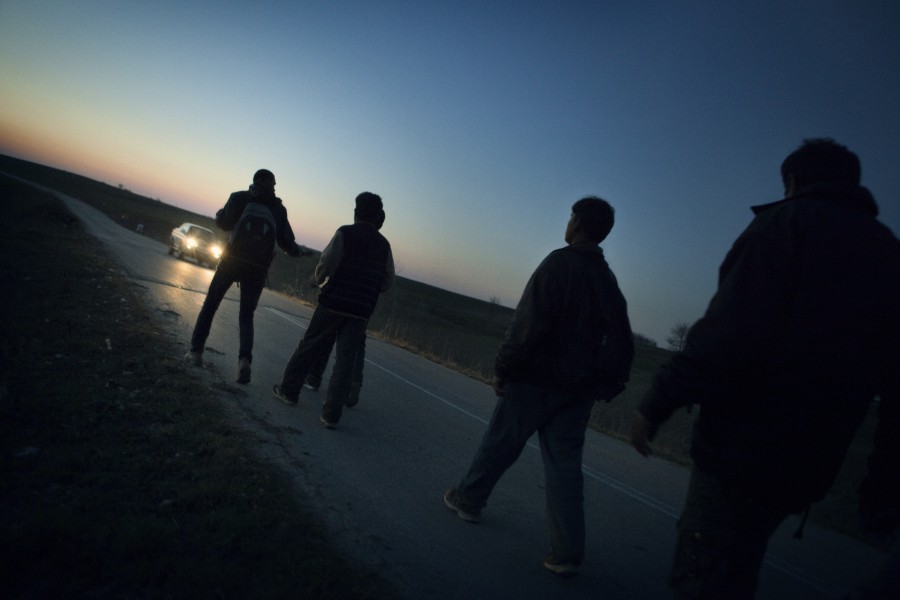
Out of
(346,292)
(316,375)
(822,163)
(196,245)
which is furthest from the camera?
(196,245)

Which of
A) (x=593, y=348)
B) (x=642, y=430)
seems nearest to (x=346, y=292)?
(x=593, y=348)

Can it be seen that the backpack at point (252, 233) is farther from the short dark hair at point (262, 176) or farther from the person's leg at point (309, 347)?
the person's leg at point (309, 347)

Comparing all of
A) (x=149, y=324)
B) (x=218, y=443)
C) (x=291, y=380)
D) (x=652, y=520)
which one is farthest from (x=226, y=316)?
(x=652, y=520)

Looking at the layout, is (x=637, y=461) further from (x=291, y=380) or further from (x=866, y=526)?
(x=866, y=526)

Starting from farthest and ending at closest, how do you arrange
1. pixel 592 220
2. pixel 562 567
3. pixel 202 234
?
pixel 202 234, pixel 592 220, pixel 562 567

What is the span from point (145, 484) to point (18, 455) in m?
0.75

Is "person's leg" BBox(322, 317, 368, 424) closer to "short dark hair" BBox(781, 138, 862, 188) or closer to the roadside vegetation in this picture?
the roadside vegetation

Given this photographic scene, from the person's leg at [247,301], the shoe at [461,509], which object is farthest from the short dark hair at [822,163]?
the person's leg at [247,301]

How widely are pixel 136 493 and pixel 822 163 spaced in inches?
144

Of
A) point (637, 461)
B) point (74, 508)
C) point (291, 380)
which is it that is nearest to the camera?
point (74, 508)

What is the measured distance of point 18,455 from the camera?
116 inches

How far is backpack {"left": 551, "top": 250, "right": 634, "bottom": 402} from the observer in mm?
3045

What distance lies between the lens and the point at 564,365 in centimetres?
304

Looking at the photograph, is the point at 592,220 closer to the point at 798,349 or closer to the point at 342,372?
the point at 798,349
